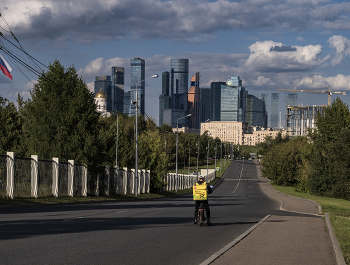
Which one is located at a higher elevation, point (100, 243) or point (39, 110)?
point (39, 110)

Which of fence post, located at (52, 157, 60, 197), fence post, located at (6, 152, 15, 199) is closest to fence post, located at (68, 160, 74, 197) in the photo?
fence post, located at (52, 157, 60, 197)

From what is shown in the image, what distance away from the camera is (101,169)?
34.6 metres

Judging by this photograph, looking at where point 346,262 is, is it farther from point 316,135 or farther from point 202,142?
point 202,142

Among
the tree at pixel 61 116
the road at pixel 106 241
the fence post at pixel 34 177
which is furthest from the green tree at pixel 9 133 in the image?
the road at pixel 106 241

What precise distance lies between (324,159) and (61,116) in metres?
34.1

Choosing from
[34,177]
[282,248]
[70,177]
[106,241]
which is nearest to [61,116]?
[70,177]

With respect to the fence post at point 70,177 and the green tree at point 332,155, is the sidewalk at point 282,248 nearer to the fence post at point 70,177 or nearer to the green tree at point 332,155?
the fence post at point 70,177

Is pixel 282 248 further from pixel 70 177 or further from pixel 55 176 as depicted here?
pixel 70 177

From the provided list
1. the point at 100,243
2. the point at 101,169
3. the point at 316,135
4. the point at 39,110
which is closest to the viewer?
the point at 100,243

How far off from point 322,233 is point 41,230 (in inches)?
335

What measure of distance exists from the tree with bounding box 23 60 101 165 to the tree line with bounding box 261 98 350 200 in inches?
1161

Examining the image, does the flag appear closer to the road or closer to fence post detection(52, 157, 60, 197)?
fence post detection(52, 157, 60, 197)

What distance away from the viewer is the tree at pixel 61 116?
35406mm

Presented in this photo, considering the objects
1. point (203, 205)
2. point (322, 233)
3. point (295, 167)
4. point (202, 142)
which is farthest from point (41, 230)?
point (202, 142)
